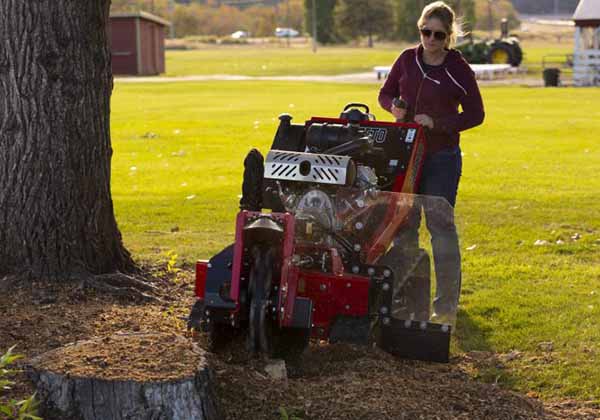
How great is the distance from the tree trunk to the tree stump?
2.13 metres

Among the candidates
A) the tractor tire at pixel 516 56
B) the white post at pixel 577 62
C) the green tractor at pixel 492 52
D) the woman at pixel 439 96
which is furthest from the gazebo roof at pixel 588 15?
the woman at pixel 439 96

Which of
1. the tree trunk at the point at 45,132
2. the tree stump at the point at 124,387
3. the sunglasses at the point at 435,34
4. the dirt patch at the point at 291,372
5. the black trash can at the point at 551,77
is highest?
the sunglasses at the point at 435,34

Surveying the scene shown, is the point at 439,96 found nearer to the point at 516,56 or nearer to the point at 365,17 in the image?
the point at 516,56

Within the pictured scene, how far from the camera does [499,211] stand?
11.7 meters

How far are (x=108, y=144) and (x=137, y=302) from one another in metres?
0.97

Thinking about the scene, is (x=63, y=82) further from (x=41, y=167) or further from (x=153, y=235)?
(x=153, y=235)

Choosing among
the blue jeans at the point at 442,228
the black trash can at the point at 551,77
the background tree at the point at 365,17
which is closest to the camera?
the blue jeans at the point at 442,228

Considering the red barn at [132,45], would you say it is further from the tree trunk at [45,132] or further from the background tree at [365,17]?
the tree trunk at [45,132]

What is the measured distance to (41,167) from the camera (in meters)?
6.62

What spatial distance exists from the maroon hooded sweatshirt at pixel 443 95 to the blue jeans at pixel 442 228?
3.8 inches

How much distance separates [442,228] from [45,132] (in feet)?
7.55

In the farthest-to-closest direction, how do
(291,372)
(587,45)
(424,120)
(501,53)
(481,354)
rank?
(501,53) < (587,45) < (424,120) < (481,354) < (291,372)

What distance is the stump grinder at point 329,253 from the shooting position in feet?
18.0

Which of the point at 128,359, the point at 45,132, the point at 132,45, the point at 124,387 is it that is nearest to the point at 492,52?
the point at 132,45
